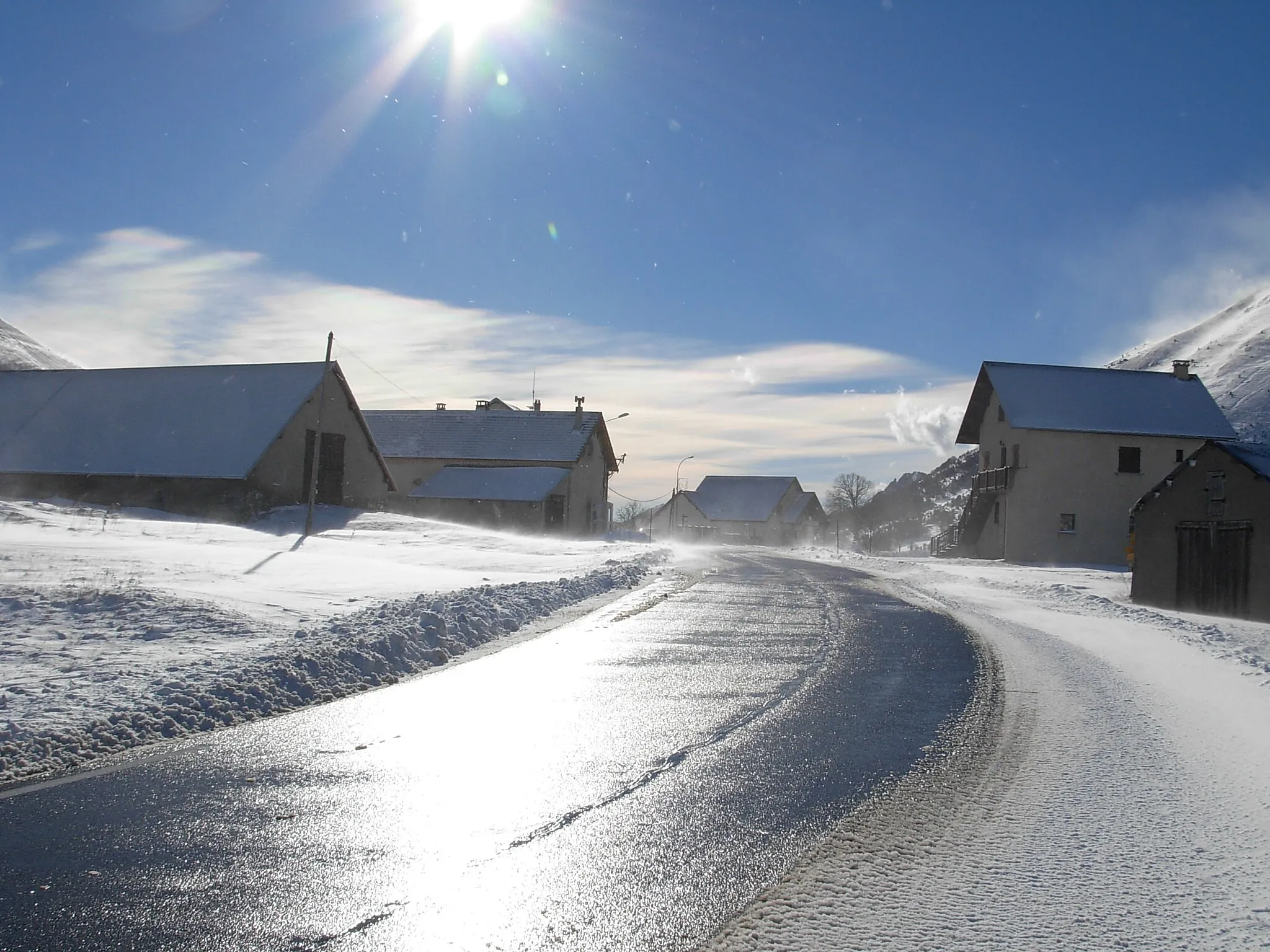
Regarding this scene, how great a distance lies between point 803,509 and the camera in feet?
323

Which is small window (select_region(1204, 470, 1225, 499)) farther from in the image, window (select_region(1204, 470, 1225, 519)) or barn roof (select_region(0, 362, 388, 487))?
barn roof (select_region(0, 362, 388, 487))

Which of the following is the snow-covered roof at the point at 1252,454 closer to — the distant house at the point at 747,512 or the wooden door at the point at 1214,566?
the wooden door at the point at 1214,566

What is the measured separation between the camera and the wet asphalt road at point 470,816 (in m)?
3.65

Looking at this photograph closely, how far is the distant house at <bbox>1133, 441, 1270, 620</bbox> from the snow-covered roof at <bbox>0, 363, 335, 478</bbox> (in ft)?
90.0

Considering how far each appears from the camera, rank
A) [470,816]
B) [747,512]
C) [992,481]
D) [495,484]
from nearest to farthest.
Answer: [470,816] < [992,481] < [495,484] < [747,512]

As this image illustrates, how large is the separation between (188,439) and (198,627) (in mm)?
28385

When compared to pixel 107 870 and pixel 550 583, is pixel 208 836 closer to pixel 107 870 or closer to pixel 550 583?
pixel 107 870

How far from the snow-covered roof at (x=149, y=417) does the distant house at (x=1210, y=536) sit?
2743 centimetres

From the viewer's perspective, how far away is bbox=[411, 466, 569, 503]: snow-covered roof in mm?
49719

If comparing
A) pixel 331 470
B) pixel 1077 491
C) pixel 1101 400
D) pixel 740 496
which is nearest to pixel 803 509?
pixel 740 496

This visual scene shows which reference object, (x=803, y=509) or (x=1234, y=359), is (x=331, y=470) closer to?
(x=803, y=509)

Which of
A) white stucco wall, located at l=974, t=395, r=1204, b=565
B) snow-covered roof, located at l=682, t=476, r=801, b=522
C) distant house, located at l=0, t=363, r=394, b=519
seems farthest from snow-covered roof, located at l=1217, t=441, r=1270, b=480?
snow-covered roof, located at l=682, t=476, r=801, b=522

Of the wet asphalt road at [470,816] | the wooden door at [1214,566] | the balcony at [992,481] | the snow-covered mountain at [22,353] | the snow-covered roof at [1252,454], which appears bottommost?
the wet asphalt road at [470,816]

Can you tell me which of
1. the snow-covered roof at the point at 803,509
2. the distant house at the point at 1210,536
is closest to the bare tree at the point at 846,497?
the snow-covered roof at the point at 803,509
